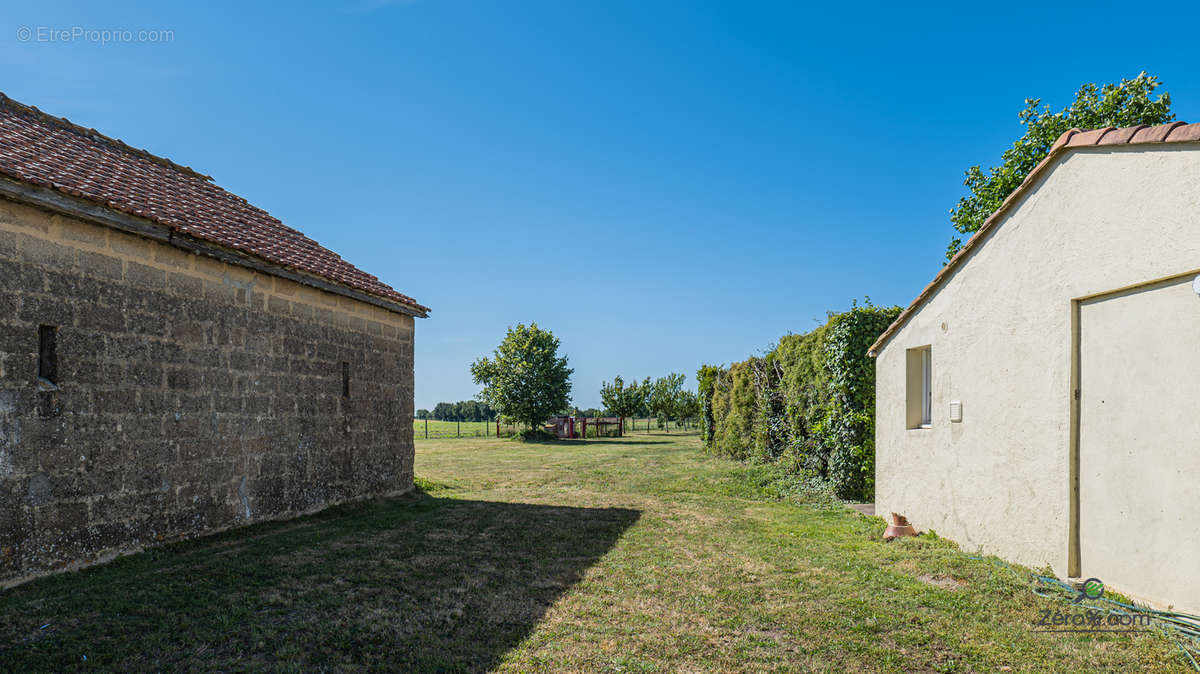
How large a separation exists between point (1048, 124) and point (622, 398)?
102 ft

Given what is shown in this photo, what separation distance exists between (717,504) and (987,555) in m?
5.17

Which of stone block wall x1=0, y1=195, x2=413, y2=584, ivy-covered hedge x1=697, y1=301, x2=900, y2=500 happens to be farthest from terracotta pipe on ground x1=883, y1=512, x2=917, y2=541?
stone block wall x1=0, y1=195, x2=413, y2=584

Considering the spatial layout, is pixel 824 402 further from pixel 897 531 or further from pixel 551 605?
pixel 551 605

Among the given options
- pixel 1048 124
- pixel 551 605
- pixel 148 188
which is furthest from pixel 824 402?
pixel 1048 124

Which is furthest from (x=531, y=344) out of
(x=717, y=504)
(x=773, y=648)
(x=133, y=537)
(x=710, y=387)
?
(x=773, y=648)

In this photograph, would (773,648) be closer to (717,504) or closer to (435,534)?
(435,534)

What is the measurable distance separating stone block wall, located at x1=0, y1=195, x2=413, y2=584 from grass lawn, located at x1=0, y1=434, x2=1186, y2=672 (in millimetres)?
492

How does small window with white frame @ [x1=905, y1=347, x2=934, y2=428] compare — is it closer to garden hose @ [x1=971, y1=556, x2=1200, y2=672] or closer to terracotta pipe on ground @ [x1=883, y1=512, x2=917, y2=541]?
terracotta pipe on ground @ [x1=883, y1=512, x2=917, y2=541]

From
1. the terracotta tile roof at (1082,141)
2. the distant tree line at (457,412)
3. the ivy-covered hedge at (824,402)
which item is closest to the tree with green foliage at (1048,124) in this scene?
the ivy-covered hedge at (824,402)

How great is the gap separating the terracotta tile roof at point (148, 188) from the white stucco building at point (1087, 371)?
8.69 meters

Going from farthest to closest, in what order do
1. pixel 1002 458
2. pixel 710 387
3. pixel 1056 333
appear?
pixel 710 387
pixel 1002 458
pixel 1056 333

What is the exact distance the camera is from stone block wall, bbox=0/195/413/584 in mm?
5789

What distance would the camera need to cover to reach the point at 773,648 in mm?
4473

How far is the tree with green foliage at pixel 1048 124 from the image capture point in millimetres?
18747
